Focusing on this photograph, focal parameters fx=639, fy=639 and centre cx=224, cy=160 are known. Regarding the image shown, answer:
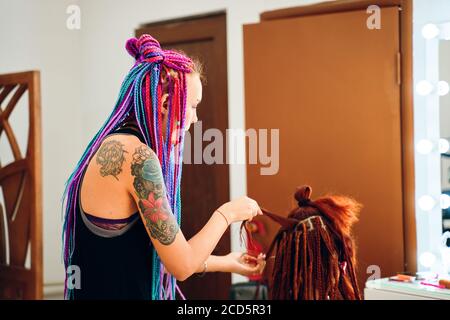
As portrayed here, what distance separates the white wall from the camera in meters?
3.01

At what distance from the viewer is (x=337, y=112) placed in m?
2.28

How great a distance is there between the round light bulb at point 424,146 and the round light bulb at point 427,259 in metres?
0.35

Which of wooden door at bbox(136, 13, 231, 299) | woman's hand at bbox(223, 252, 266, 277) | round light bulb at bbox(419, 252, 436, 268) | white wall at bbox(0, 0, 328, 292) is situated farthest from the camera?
white wall at bbox(0, 0, 328, 292)

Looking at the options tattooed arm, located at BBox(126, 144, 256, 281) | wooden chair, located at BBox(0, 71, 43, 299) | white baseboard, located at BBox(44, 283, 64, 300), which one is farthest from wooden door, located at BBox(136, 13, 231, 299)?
tattooed arm, located at BBox(126, 144, 256, 281)

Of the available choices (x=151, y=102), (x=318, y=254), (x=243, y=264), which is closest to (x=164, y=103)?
(x=151, y=102)

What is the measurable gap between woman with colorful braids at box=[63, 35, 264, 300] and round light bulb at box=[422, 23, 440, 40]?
121cm

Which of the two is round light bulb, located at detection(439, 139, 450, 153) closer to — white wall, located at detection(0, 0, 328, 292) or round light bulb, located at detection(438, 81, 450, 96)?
round light bulb, located at detection(438, 81, 450, 96)

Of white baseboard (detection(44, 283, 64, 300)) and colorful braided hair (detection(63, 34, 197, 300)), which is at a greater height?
colorful braided hair (detection(63, 34, 197, 300))

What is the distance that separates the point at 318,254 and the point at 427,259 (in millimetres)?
834

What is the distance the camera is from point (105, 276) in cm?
117

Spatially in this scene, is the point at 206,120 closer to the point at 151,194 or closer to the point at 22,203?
the point at 22,203
